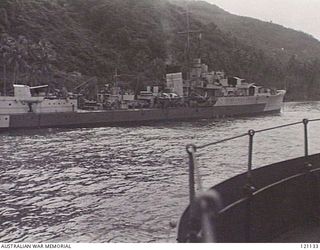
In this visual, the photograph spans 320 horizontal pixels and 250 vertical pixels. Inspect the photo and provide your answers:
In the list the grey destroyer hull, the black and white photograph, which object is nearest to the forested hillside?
the black and white photograph

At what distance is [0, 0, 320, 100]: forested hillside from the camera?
26.8 metres

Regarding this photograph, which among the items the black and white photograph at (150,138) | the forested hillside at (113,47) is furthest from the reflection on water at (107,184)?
the forested hillside at (113,47)

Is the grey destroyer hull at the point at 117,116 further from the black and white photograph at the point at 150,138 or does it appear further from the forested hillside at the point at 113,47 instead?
the forested hillside at the point at 113,47

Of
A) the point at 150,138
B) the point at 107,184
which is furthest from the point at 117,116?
the point at 107,184

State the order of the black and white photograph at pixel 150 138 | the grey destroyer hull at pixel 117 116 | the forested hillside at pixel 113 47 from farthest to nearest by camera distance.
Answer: the forested hillside at pixel 113 47, the grey destroyer hull at pixel 117 116, the black and white photograph at pixel 150 138

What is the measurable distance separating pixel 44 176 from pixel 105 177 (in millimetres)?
1134

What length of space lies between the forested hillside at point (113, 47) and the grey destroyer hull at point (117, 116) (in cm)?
363

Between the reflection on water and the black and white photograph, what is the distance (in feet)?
0.10

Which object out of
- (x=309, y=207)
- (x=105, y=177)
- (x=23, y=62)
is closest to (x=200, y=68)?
(x=23, y=62)

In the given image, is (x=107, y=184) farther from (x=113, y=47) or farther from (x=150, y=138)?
(x=113, y=47)

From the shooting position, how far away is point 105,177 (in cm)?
830

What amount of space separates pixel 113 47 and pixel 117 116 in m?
17.2

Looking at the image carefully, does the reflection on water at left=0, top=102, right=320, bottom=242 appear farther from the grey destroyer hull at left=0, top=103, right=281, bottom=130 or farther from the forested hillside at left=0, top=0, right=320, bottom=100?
the forested hillside at left=0, top=0, right=320, bottom=100

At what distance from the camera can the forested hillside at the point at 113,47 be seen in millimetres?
26797
